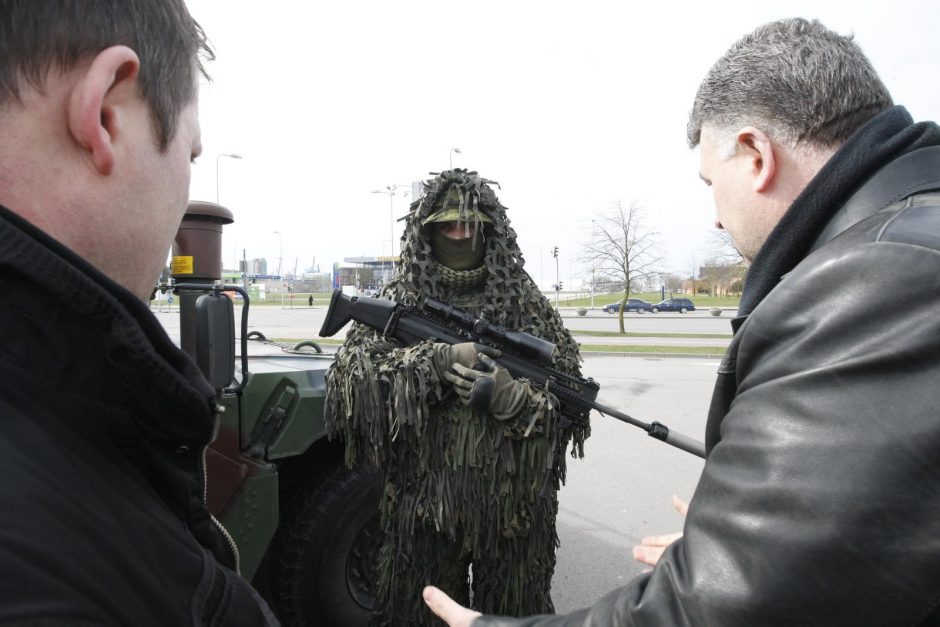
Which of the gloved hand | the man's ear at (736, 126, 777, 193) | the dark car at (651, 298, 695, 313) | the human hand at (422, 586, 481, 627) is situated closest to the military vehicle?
the gloved hand

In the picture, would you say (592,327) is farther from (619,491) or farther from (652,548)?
(652,548)

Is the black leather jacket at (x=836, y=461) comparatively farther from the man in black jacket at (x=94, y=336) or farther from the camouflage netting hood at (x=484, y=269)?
the camouflage netting hood at (x=484, y=269)

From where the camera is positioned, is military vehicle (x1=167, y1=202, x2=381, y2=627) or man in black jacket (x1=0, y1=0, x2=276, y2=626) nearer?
man in black jacket (x1=0, y1=0, x2=276, y2=626)

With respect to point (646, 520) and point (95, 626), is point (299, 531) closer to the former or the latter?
point (95, 626)

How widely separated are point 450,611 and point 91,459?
0.79m

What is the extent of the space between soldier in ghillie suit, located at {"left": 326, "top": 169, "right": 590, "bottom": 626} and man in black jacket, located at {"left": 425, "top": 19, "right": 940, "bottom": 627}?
125 centimetres

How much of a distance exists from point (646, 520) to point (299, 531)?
106 inches

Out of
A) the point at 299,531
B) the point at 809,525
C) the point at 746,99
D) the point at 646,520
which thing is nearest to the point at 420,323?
the point at 299,531

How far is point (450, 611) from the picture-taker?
3.95 feet

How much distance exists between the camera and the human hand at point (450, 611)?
1.17 meters

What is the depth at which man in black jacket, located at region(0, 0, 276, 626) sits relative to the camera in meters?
0.59

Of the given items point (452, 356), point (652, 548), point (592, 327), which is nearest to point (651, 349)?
point (592, 327)

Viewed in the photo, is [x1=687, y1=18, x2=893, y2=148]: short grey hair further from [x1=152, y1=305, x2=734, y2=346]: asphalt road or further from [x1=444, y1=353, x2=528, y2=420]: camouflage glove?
[x1=152, y1=305, x2=734, y2=346]: asphalt road

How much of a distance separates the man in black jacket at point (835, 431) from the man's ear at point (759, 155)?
9cm
